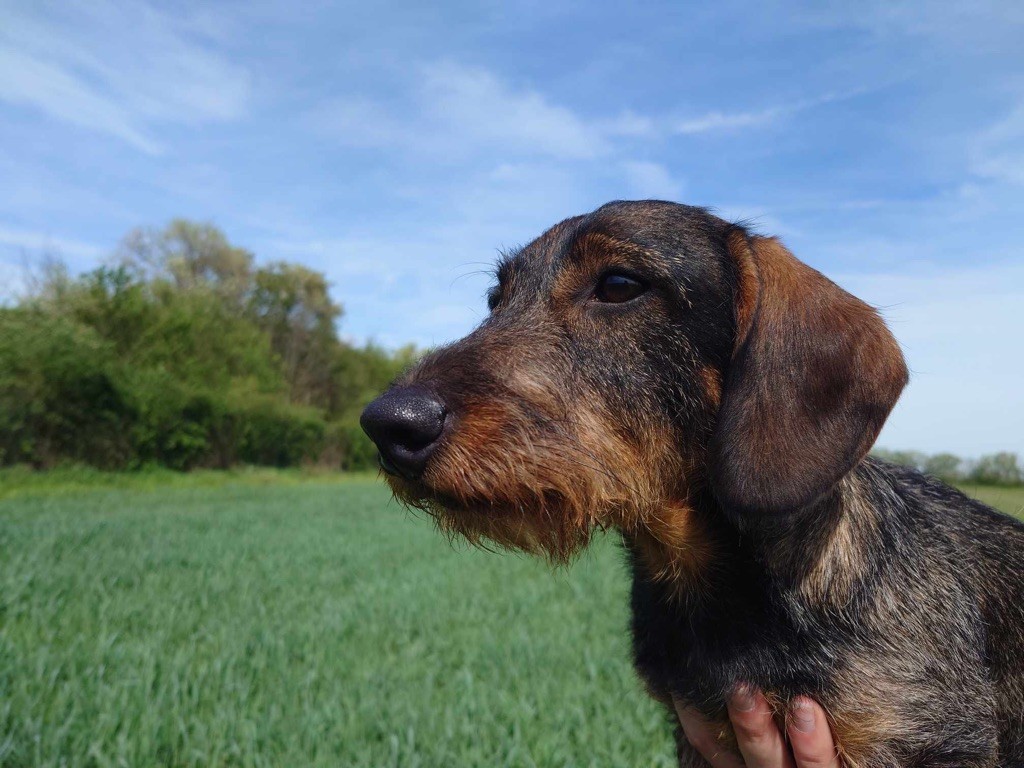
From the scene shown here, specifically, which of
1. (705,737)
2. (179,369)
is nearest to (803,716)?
(705,737)

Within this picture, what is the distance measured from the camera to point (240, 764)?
3.91m

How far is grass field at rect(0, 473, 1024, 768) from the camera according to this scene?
4012 millimetres

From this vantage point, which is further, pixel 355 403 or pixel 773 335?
pixel 355 403

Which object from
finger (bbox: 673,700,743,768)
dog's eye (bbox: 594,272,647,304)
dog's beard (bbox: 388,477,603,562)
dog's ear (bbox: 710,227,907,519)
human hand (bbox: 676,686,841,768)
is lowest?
finger (bbox: 673,700,743,768)

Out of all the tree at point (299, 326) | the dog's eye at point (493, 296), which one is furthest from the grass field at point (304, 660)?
the tree at point (299, 326)

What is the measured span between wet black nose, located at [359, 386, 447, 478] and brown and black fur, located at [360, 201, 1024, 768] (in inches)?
1.5

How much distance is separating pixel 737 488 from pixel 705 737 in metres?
1.00

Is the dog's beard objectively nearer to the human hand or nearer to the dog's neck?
the dog's neck

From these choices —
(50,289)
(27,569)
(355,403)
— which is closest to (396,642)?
(27,569)

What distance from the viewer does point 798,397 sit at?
2365 mm

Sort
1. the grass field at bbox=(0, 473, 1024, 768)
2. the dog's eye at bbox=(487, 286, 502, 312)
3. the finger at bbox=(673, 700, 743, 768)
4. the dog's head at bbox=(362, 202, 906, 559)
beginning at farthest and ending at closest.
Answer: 1. the grass field at bbox=(0, 473, 1024, 768)
2. the dog's eye at bbox=(487, 286, 502, 312)
3. the finger at bbox=(673, 700, 743, 768)
4. the dog's head at bbox=(362, 202, 906, 559)

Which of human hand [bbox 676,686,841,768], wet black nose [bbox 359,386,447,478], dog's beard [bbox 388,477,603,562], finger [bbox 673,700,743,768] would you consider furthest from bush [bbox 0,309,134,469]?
human hand [bbox 676,686,841,768]

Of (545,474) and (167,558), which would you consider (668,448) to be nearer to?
(545,474)

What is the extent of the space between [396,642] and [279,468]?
39.1 meters
